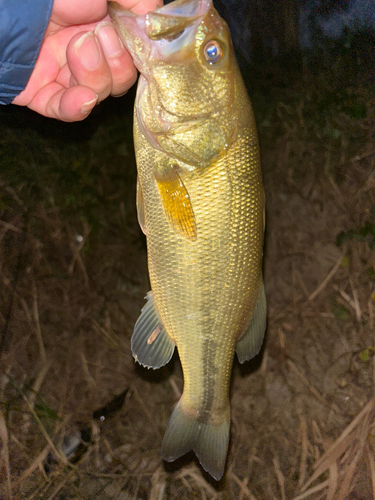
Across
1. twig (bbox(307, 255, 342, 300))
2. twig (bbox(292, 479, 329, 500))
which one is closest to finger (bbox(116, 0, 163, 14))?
twig (bbox(307, 255, 342, 300))

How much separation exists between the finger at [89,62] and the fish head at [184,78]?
0.15 meters

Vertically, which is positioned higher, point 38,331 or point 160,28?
point 160,28

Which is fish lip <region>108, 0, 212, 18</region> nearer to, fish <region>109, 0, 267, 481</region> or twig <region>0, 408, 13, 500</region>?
fish <region>109, 0, 267, 481</region>

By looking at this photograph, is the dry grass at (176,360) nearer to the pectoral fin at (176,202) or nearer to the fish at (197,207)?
the fish at (197,207)

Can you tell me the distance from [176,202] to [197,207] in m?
0.09

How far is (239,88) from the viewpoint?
70.6 inches

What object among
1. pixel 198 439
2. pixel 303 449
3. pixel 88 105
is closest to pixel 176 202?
pixel 88 105

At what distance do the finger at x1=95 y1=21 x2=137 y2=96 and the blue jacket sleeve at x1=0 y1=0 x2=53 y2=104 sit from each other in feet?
0.85

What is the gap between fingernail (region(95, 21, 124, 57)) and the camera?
1.76 metres

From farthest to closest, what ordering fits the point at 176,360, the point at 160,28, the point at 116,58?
the point at 176,360, the point at 116,58, the point at 160,28

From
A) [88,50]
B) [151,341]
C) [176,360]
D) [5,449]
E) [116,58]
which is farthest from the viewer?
[176,360]

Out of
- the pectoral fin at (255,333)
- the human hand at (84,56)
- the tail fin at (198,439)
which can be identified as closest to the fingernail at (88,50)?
the human hand at (84,56)

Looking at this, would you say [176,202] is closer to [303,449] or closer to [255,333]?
[255,333]

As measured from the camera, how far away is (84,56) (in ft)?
5.82
